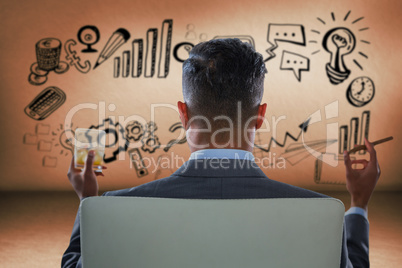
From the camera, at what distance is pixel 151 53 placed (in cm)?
482

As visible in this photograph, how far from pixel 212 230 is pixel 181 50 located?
13.9 feet

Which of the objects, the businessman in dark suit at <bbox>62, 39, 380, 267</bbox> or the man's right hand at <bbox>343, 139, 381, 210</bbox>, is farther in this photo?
the man's right hand at <bbox>343, 139, 381, 210</bbox>

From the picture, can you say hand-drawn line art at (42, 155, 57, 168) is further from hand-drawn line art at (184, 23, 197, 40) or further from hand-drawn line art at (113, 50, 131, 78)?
hand-drawn line art at (184, 23, 197, 40)

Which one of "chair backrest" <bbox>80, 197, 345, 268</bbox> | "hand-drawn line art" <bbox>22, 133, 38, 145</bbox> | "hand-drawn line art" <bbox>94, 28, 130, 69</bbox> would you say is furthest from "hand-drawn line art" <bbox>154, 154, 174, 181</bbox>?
"chair backrest" <bbox>80, 197, 345, 268</bbox>

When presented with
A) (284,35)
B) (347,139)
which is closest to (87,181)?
(284,35)

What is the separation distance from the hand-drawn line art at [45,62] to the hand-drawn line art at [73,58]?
0.08m

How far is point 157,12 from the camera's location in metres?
4.77

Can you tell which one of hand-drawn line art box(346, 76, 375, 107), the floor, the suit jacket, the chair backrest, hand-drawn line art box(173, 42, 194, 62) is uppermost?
hand-drawn line art box(173, 42, 194, 62)

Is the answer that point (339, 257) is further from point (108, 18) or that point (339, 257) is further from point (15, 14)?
point (15, 14)

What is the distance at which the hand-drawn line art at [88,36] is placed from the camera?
4.75 meters

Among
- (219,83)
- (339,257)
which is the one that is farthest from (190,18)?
(339,257)

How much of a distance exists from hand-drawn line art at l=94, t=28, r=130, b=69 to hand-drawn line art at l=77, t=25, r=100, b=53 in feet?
0.37

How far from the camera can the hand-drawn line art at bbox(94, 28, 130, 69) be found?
477 centimetres

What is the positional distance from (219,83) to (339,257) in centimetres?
43
